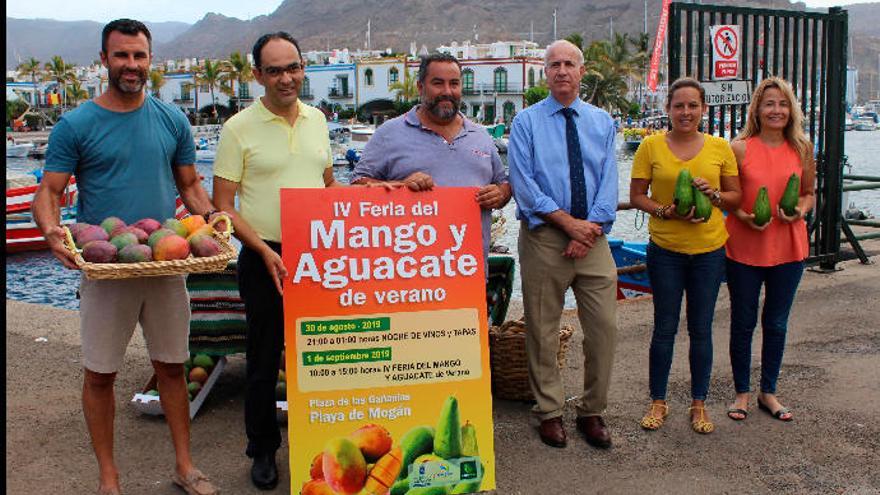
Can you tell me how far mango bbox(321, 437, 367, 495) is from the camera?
3.80 meters

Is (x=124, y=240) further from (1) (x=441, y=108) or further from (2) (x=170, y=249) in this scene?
(1) (x=441, y=108)

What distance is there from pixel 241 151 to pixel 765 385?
11.2 ft

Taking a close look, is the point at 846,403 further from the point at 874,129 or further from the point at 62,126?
the point at 874,129

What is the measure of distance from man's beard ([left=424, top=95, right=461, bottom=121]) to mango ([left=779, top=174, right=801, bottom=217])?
2021 millimetres

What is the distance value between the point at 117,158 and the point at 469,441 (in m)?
2.04

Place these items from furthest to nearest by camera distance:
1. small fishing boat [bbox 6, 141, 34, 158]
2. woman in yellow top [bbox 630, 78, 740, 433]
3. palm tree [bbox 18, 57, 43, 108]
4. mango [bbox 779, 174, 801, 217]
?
palm tree [bbox 18, 57, 43, 108]
small fishing boat [bbox 6, 141, 34, 158]
mango [bbox 779, 174, 801, 217]
woman in yellow top [bbox 630, 78, 740, 433]

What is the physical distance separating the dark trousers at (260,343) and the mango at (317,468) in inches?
17.7

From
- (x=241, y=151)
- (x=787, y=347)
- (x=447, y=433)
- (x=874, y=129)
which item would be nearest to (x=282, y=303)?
(x=241, y=151)

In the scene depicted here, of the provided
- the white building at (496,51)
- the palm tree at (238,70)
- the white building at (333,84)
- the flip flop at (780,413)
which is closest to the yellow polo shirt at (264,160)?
the flip flop at (780,413)

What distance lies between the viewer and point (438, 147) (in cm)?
433

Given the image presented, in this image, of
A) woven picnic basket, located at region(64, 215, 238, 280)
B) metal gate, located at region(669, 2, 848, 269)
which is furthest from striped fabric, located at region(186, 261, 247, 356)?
metal gate, located at region(669, 2, 848, 269)

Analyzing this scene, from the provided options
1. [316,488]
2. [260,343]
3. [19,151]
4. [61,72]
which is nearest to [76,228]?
[260,343]

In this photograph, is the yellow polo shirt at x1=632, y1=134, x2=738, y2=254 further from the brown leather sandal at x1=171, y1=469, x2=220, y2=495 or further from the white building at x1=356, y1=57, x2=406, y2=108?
the white building at x1=356, y1=57, x2=406, y2=108

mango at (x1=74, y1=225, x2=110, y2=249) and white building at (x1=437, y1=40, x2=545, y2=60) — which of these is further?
white building at (x1=437, y1=40, x2=545, y2=60)
